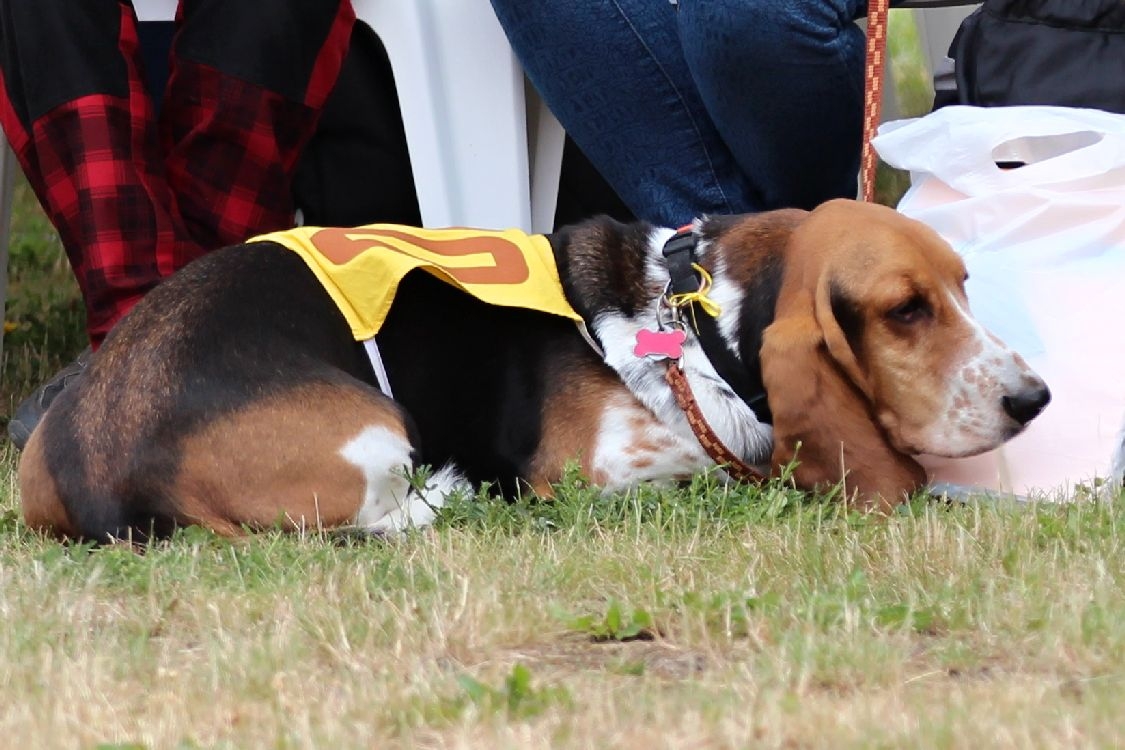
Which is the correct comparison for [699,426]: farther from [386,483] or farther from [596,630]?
[596,630]

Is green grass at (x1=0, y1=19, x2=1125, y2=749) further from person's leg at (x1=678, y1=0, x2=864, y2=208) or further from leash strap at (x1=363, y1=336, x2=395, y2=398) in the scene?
person's leg at (x1=678, y1=0, x2=864, y2=208)

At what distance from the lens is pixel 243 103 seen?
4836 millimetres

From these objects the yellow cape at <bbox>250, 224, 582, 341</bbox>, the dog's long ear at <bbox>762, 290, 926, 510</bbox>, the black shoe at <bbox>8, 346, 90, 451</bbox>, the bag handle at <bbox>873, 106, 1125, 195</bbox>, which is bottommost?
the black shoe at <bbox>8, 346, 90, 451</bbox>

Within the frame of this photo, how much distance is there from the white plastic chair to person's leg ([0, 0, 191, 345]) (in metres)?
0.85

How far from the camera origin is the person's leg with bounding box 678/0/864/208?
178 inches

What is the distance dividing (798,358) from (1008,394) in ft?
1.51

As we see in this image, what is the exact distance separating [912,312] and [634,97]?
57.9 inches

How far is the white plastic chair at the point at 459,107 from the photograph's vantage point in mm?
5188

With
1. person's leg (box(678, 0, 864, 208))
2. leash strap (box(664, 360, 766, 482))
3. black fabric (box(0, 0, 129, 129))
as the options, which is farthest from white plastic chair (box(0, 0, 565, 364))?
leash strap (box(664, 360, 766, 482))

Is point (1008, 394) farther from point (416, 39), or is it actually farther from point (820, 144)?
point (416, 39)

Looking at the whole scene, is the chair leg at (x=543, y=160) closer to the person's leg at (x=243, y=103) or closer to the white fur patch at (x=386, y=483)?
the person's leg at (x=243, y=103)

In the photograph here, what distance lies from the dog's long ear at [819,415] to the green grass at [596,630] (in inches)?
4.0

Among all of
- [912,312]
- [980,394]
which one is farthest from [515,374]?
[980,394]

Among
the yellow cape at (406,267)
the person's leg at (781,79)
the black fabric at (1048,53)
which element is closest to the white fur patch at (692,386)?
the yellow cape at (406,267)
